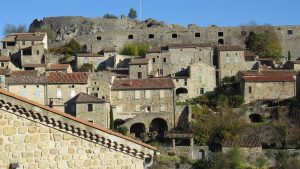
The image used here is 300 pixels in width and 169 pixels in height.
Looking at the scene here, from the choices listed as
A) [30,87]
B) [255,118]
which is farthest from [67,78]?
[255,118]

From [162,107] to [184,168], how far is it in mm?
10867

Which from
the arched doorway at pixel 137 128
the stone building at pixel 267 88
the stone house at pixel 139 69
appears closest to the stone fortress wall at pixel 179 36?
the stone house at pixel 139 69

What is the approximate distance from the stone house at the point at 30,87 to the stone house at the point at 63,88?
0.60 meters

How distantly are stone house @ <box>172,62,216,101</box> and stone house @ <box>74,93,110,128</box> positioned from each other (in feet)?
37.8

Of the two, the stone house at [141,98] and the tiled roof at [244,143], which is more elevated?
the stone house at [141,98]

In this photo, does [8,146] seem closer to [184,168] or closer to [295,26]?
[184,168]

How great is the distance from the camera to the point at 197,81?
63.6 metres

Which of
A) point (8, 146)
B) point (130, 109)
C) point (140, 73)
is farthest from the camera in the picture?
point (140, 73)

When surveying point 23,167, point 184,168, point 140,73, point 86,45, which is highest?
point 86,45

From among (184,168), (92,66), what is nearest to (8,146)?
(184,168)

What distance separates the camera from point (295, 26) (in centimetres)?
8256

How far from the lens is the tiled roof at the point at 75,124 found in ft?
32.9

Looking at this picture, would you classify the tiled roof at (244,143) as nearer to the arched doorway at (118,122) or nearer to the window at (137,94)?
the window at (137,94)

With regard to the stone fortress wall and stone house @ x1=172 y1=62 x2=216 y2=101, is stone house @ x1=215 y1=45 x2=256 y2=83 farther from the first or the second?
the stone fortress wall
